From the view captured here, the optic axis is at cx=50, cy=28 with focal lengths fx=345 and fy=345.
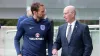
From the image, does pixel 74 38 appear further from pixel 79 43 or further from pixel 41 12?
pixel 41 12

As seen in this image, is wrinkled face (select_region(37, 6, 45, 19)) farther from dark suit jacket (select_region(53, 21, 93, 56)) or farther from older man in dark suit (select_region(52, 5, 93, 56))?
dark suit jacket (select_region(53, 21, 93, 56))

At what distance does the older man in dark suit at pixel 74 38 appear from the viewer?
14.8ft

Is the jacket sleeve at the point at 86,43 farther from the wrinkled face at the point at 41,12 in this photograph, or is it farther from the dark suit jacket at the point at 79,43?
the wrinkled face at the point at 41,12

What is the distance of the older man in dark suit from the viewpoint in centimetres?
450

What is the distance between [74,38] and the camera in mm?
4520

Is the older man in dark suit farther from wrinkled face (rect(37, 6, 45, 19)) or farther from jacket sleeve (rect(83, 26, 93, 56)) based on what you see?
wrinkled face (rect(37, 6, 45, 19))

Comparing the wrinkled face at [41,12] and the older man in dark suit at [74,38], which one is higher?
the wrinkled face at [41,12]

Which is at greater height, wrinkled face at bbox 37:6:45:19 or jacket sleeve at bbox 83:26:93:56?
wrinkled face at bbox 37:6:45:19

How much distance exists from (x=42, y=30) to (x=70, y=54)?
494 millimetres

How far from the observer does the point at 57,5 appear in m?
Result: 7.88

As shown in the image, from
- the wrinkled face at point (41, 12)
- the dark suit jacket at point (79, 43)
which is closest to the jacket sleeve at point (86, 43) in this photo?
the dark suit jacket at point (79, 43)

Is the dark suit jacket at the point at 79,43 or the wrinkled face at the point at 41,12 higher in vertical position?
the wrinkled face at the point at 41,12

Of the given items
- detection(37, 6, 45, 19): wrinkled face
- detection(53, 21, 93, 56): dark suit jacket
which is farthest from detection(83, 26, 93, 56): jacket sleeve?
detection(37, 6, 45, 19): wrinkled face

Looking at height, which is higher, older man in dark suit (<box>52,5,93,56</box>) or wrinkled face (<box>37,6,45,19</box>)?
wrinkled face (<box>37,6,45,19</box>)
